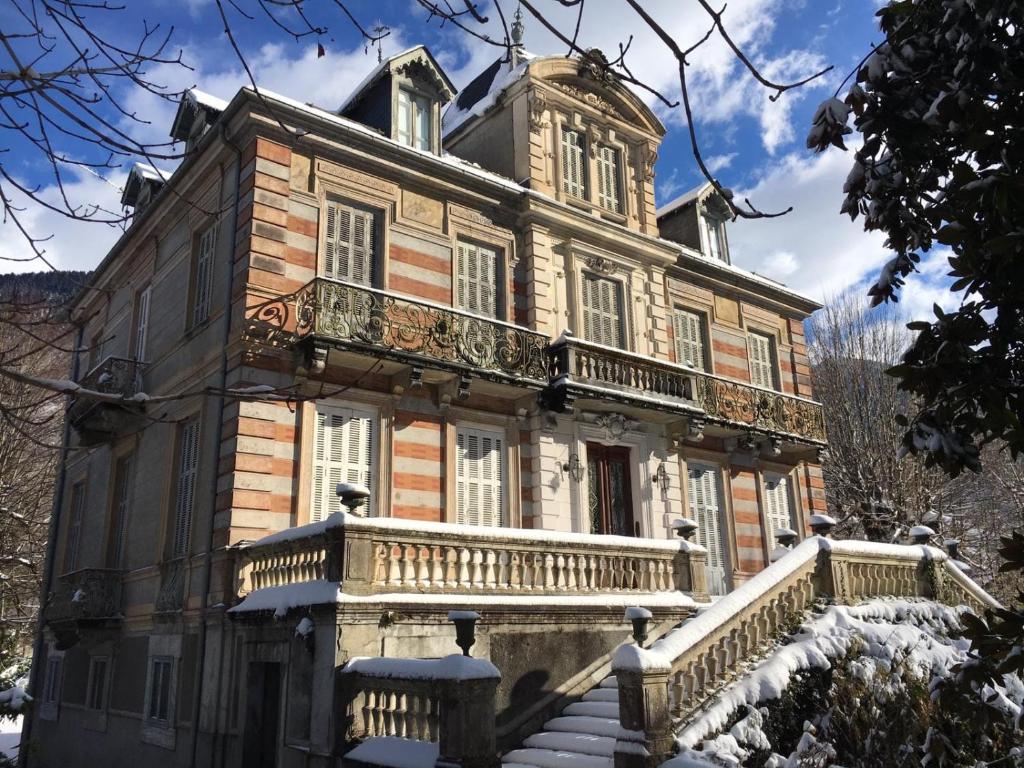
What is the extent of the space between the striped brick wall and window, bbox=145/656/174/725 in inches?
467

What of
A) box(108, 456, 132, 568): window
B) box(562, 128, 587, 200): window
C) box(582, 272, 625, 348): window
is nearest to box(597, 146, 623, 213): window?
box(562, 128, 587, 200): window

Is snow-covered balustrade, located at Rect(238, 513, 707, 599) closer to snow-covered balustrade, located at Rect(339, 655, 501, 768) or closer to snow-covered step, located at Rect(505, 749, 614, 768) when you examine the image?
snow-covered balustrade, located at Rect(339, 655, 501, 768)

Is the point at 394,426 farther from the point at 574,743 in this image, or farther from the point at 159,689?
the point at 574,743

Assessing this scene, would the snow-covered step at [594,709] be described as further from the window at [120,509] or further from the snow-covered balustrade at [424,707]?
the window at [120,509]

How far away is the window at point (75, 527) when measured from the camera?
18.4 metres

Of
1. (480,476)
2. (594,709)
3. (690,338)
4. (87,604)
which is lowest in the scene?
(594,709)

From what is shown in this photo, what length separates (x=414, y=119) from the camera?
16375 mm

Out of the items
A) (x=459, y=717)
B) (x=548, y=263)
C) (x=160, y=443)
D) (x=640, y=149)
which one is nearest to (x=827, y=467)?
(x=640, y=149)

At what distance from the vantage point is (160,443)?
49.6 ft

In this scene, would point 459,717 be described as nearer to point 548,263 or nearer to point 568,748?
point 568,748

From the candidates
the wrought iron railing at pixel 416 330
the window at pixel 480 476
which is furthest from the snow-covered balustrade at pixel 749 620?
the wrought iron railing at pixel 416 330

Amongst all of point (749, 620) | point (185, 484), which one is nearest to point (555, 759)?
point (749, 620)

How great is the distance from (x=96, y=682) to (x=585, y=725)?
35.9 ft

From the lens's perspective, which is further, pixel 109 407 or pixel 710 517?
pixel 710 517
